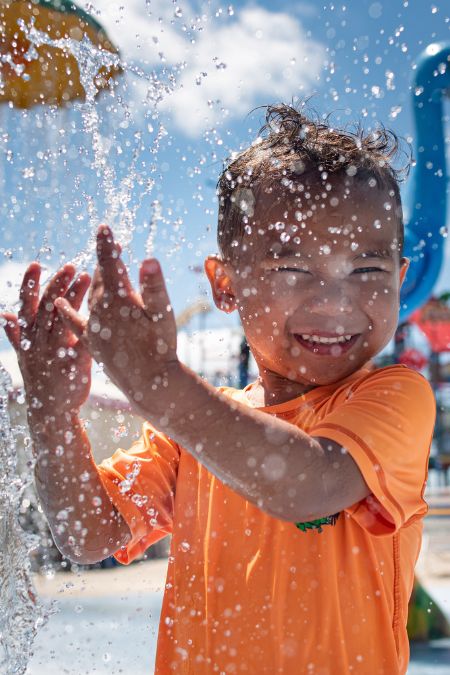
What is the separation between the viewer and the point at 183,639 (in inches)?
62.6

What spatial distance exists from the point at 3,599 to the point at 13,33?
256 centimetres

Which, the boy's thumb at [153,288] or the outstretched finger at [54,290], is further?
the outstretched finger at [54,290]

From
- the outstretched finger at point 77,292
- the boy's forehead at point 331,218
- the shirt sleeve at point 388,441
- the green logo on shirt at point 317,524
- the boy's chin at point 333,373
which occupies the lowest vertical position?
the green logo on shirt at point 317,524

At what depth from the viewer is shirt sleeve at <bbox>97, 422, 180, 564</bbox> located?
1.80 metres

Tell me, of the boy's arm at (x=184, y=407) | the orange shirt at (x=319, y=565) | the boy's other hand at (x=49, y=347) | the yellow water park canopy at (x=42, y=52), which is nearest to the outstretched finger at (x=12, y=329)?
the boy's other hand at (x=49, y=347)

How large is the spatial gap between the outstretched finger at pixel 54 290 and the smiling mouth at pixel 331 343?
54 centimetres

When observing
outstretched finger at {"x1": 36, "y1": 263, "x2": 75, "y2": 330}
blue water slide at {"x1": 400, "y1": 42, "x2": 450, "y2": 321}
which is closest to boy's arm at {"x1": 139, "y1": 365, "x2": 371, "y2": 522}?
outstretched finger at {"x1": 36, "y1": 263, "x2": 75, "y2": 330}

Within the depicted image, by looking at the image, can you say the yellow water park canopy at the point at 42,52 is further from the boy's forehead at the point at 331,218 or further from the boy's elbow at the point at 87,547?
the boy's elbow at the point at 87,547

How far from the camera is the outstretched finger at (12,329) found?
166 cm

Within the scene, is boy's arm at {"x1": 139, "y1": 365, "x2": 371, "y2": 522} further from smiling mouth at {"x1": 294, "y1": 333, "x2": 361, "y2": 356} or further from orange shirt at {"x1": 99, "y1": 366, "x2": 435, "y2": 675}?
smiling mouth at {"x1": 294, "y1": 333, "x2": 361, "y2": 356}

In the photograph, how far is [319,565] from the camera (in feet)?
4.98

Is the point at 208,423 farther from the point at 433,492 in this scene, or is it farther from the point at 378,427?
the point at 433,492

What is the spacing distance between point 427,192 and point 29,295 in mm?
3597

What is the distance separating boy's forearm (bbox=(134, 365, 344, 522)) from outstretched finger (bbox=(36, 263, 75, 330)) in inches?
20.0
